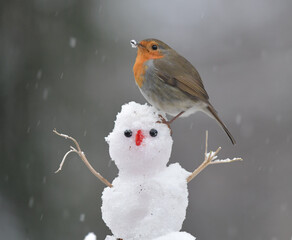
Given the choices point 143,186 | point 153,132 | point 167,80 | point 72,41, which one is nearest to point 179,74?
point 167,80

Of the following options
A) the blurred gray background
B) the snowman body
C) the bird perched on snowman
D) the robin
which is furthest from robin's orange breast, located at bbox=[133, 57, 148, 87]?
the blurred gray background

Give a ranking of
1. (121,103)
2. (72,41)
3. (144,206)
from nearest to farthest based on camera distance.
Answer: (144,206) < (72,41) < (121,103)

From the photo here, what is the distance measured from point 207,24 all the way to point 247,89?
1.12m

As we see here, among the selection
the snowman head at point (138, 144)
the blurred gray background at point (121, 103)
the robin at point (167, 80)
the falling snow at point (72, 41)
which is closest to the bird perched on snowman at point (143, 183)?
the snowman head at point (138, 144)

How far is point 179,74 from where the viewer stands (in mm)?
1688

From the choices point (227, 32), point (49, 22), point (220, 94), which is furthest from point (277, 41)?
point (49, 22)

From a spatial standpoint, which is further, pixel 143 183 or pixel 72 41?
pixel 72 41

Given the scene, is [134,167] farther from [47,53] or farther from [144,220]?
[47,53]

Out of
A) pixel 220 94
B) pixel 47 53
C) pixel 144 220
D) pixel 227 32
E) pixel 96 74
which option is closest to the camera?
pixel 144 220

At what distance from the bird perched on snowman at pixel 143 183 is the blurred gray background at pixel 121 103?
8.11 ft

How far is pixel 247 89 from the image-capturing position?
19.8 feet

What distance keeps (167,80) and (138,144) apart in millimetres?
414

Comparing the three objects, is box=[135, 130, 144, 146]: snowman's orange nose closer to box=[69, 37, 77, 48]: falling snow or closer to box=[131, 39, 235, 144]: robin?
box=[131, 39, 235, 144]: robin

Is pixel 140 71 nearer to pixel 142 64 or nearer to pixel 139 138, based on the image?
pixel 142 64
